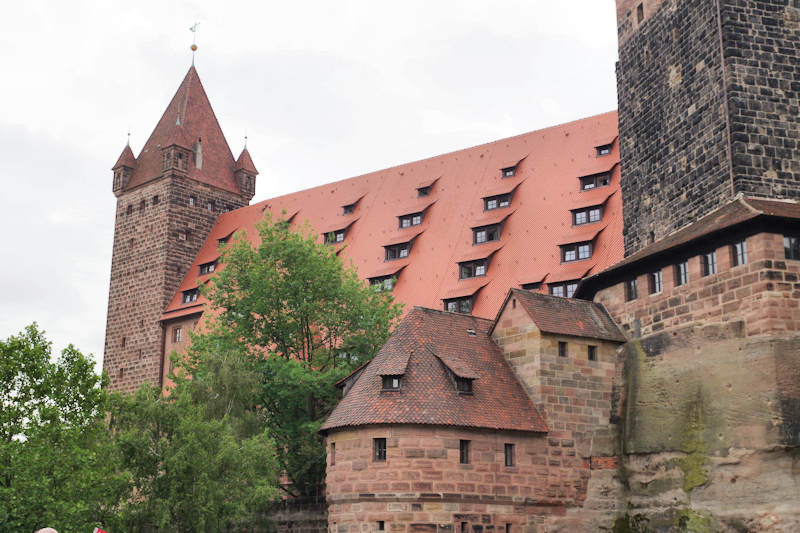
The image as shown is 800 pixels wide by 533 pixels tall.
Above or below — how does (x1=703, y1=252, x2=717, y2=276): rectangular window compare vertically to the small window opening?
below

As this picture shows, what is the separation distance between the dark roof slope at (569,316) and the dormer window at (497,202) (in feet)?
37.0

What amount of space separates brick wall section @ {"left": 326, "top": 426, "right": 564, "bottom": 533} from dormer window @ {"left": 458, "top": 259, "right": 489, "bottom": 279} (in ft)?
38.3

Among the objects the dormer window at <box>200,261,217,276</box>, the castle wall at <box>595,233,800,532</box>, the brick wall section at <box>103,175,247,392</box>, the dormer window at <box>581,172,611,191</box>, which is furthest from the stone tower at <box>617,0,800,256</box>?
the brick wall section at <box>103,175,247,392</box>

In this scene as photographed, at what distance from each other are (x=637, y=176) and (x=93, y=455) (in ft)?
52.5

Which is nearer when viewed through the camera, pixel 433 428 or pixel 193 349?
pixel 433 428

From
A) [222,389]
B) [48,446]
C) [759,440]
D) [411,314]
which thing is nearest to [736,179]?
[759,440]

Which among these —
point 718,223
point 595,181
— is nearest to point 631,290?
point 718,223

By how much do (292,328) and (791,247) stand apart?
16017mm

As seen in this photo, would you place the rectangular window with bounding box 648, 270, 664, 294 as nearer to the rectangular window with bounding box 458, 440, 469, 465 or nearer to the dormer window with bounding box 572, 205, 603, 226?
the rectangular window with bounding box 458, 440, 469, 465

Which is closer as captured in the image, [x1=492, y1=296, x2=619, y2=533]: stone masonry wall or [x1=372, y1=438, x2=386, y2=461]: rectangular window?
[x1=372, y1=438, x2=386, y2=461]: rectangular window

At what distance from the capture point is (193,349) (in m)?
32.6

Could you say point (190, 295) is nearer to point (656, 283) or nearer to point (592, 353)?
point (592, 353)

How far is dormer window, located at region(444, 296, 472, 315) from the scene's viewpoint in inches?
1341

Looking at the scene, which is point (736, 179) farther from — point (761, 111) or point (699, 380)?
point (699, 380)
